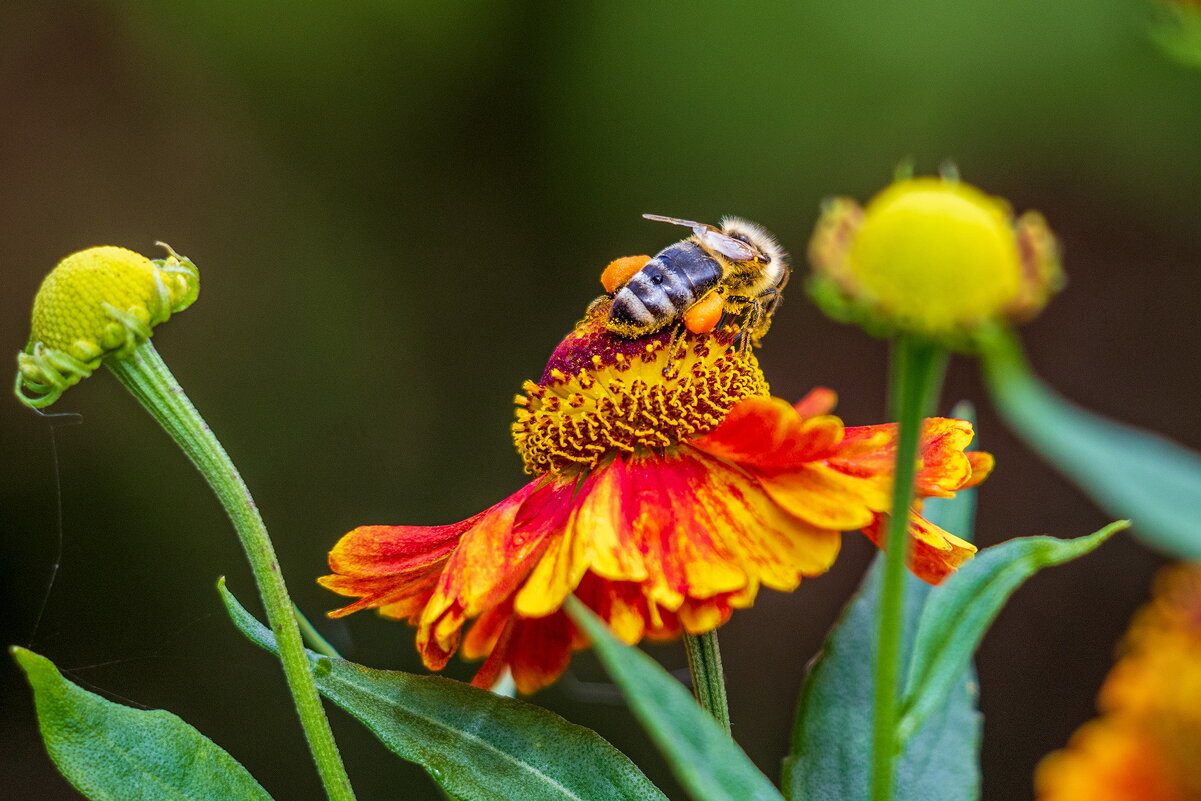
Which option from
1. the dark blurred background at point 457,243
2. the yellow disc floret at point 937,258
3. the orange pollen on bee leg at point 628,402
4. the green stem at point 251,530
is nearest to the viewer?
the yellow disc floret at point 937,258

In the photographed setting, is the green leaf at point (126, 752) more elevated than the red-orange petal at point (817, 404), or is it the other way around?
the red-orange petal at point (817, 404)

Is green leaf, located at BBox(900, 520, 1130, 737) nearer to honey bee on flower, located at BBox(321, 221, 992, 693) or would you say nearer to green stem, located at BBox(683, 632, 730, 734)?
honey bee on flower, located at BBox(321, 221, 992, 693)

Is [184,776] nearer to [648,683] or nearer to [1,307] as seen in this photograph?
[648,683]

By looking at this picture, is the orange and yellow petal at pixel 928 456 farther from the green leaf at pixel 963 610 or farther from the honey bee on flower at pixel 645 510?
the green leaf at pixel 963 610

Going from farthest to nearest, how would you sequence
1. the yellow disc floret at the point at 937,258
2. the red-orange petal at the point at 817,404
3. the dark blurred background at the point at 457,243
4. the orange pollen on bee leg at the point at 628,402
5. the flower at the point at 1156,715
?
the dark blurred background at the point at 457,243, the red-orange petal at the point at 817,404, the orange pollen on bee leg at the point at 628,402, the yellow disc floret at the point at 937,258, the flower at the point at 1156,715

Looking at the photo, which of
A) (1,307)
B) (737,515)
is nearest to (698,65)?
(1,307)

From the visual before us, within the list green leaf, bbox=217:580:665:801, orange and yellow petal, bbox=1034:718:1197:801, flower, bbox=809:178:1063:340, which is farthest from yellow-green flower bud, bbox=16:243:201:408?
orange and yellow petal, bbox=1034:718:1197:801

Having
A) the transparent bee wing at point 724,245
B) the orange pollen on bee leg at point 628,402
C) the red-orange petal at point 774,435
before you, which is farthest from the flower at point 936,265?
the transparent bee wing at point 724,245
